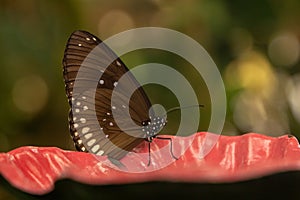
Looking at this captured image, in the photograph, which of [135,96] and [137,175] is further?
[135,96]

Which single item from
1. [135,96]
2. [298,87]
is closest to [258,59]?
[298,87]

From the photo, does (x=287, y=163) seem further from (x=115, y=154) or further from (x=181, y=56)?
(x=181, y=56)

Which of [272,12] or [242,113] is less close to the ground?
[272,12]

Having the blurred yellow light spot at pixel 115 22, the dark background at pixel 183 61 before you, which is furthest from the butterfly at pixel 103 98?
the blurred yellow light spot at pixel 115 22

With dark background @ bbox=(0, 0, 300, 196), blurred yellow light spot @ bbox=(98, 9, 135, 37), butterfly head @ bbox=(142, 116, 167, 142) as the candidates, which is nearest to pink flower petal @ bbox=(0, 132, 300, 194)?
butterfly head @ bbox=(142, 116, 167, 142)

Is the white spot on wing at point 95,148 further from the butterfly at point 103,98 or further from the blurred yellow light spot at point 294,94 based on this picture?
the blurred yellow light spot at point 294,94

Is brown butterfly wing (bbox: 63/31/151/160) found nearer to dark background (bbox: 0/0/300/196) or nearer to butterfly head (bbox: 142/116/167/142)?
butterfly head (bbox: 142/116/167/142)
